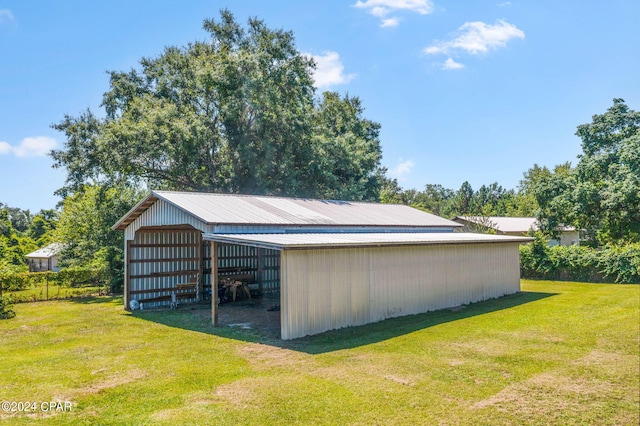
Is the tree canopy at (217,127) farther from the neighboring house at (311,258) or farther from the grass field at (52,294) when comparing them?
the neighboring house at (311,258)

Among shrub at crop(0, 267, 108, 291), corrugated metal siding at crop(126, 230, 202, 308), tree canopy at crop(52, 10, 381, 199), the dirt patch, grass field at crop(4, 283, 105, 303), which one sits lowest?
grass field at crop(4, 283, 105, 303)

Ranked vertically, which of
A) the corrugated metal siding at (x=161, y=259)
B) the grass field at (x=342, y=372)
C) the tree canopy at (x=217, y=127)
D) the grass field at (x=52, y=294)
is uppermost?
the tree canopy at (x=217, y=127)

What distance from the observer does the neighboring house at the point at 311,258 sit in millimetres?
9930

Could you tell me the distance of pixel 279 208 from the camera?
1526cm

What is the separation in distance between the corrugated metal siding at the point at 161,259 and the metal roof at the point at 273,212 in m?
1.04

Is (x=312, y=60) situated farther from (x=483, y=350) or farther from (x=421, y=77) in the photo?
(x=483, y=350)

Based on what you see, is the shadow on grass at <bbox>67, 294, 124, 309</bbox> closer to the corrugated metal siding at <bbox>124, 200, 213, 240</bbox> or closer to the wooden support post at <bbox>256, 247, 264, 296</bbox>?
the corrugated metal siding at <bbox>124, 200, 213, 240</bbox>

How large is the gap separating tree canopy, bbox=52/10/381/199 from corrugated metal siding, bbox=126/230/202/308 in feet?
22.0

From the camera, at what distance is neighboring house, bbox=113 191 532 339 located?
9930 mm

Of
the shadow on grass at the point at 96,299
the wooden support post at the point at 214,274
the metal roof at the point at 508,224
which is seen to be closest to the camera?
the wooden support post at the point at 214,274

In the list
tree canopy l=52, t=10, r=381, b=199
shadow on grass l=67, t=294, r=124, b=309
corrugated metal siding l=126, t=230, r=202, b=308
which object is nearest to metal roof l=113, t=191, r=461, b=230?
corrugated metal siding l=126, t=230, r=202, b=308

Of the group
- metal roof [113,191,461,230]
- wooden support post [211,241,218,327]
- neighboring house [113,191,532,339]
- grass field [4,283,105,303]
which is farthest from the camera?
grass field [4,283,105,303]

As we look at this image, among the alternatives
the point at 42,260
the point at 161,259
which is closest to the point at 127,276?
the point at 161,259

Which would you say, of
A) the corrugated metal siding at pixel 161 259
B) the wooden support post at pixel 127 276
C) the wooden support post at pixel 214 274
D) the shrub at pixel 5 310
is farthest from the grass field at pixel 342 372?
the corrugated metal siding at pixel 161 259
